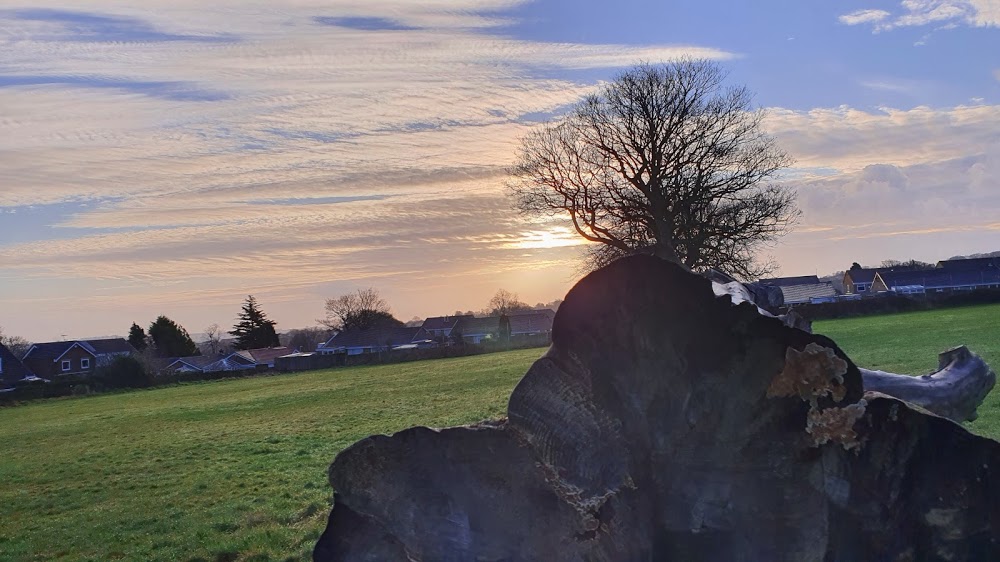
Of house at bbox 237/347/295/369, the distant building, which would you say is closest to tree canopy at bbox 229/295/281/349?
house at bbox 237/347/295/369

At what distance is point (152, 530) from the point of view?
1009 cm

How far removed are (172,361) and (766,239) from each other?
264ft

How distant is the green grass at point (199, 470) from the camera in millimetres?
9227

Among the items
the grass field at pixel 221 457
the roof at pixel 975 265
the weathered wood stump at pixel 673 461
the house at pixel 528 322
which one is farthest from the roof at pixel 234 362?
the weathered wood stump at pixel 673 461

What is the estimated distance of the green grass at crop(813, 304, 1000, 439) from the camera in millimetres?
12203

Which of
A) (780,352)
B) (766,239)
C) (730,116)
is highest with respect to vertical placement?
(730,116)

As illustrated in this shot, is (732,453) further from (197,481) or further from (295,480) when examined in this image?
(197,481)

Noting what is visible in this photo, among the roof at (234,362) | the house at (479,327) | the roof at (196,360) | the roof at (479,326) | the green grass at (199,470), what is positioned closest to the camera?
the green grass at (199,470)

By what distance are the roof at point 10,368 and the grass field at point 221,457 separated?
163 ft

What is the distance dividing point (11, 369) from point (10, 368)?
0.14 metres

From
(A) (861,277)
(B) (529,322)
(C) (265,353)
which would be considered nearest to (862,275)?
(A) (861,277)

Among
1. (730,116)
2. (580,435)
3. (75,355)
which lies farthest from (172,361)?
(580,435)

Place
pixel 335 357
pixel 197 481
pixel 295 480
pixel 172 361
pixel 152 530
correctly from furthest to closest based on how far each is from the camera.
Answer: pixel 172 361
pixel 335 357
pixel 197 481
pixel 295 480
pixel 152 530

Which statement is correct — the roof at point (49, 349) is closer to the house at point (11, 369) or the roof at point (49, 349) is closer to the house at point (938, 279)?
the house at point (11, 369)
